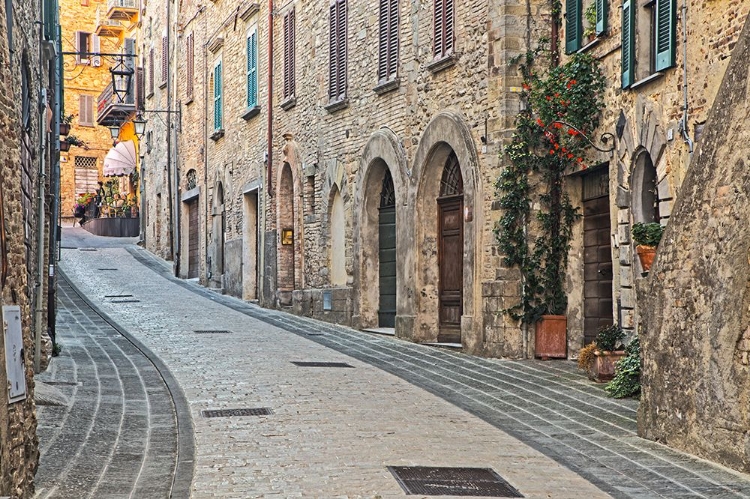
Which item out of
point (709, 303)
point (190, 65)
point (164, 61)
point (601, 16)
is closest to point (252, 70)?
point (190, 65)

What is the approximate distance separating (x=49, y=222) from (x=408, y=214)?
5496mm

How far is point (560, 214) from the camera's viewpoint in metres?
15.5

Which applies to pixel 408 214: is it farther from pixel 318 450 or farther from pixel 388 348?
pixel 318 450

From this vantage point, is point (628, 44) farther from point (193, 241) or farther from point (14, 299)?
point (193, 241)

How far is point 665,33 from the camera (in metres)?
12.0

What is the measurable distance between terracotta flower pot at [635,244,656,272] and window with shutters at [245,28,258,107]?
16620 millimetres

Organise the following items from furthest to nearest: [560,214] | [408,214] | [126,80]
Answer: [126,80] < [408,214] < [560,214]

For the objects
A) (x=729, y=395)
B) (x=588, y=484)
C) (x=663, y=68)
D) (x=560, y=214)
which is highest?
(x=663, y=68)

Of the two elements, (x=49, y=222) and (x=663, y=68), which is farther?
(x=49, y=222)

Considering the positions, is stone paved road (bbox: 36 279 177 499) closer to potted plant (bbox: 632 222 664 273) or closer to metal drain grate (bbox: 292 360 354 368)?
metal drain grate (bbox: 292 360 354 368)

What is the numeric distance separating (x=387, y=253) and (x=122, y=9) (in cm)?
3187

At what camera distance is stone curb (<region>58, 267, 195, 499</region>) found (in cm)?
778

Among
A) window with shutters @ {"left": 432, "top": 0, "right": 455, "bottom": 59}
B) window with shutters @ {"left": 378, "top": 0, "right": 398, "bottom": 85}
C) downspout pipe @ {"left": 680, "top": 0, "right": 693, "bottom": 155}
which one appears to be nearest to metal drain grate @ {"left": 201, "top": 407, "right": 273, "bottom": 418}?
downspout pipe @ {"left": 680, "top": 0, "right": 693, "bottom": 155}

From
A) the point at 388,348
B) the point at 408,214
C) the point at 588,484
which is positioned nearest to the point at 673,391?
the point at 588,484
